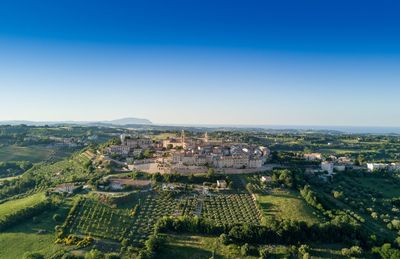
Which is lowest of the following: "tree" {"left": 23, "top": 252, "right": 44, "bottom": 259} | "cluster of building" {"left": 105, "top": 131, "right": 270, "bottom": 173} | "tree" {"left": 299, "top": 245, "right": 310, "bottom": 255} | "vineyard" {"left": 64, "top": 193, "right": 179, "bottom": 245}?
"tree" {"left": 299, "top": 245, "right": 310, "bottom": 255}

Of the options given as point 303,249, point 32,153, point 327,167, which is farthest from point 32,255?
point 32,153

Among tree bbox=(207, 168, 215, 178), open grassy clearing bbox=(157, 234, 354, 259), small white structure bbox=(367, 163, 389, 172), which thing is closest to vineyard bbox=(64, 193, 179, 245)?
open grassy clearing bbox=(157, 234, 354, 259)

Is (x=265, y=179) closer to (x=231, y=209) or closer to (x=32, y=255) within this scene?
(x=231, y=209)

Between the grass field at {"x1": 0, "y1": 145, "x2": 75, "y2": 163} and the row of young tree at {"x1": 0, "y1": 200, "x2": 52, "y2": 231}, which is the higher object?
the grass field at {"x1": 0, "y1": 145, "x2": 75, "y2": 163}

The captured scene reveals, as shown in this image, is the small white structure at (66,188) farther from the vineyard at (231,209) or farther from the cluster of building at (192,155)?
the vineyard at (231,209)

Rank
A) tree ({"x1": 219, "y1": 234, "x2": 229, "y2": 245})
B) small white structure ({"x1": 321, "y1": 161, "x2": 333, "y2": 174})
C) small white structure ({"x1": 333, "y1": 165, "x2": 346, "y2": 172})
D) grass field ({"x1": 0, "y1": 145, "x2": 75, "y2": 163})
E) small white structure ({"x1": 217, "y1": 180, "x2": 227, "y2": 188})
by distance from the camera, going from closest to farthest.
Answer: tree ({"x1": 219, "y1": 234, "x2": 229, "y2": 245}) → small white structure ({"x1": 217, "y1": 180, "x2": 227, "y2": 188}) → small white structure ({"x1": 321, "y1": 161, "x2": 333, "y2": 174}) → small white structure ({"x1": 333, "y1": 165, "x2": 346, "y2": 172}) → grass field ({"x1": 0, "y1": 145, "x2": 75, "y2": 163})

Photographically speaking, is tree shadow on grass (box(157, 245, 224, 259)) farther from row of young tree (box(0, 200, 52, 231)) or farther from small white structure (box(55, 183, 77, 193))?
small white structure (box(55, 183, 77, 193))
